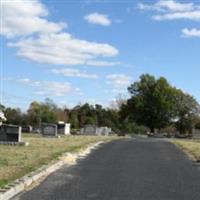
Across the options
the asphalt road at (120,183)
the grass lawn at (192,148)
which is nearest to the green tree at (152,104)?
the grass lawn at (192,148)

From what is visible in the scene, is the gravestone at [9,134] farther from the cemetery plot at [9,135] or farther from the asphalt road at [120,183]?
the asphalt road at [120,183]

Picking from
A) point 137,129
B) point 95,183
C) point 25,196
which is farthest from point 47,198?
point 137,129

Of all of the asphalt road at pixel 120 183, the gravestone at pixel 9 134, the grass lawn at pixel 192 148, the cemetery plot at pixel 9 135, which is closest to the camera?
the asphalt road at pixel 120 183

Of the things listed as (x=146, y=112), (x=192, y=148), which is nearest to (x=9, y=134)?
(x=192, y=148)

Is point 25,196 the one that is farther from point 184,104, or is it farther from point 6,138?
point 184,104

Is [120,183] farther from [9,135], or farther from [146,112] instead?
[146,112]

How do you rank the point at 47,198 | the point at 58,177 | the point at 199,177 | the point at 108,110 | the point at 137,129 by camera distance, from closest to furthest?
the point at 47,198 → the point at 58,177 → the point at 199,177 → the point at 137,129 → the point at 108,110

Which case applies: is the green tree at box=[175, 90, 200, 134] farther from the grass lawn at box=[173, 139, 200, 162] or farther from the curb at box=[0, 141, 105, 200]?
the curb at box=[0, 141, 105, 200]

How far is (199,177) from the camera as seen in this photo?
1814cm

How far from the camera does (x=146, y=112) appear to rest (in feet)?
438

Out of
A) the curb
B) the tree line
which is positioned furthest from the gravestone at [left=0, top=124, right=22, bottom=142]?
the tree line

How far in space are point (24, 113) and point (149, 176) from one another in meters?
118

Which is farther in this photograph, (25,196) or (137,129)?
(137,129)

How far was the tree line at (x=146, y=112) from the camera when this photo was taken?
424ft
